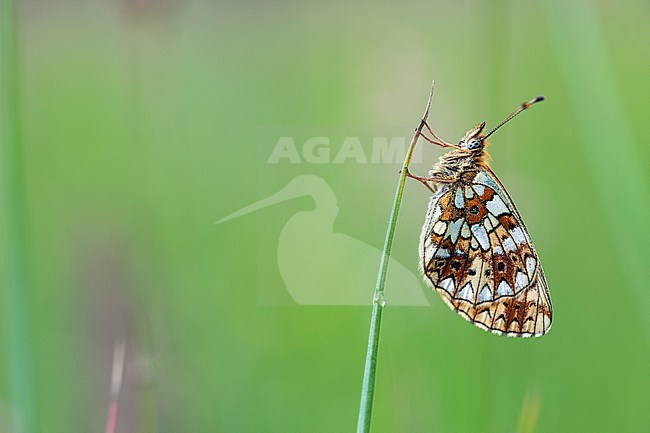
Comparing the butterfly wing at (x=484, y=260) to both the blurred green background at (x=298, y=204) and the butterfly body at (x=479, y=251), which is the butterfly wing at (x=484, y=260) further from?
the blurred green background at (x=298, y=204)

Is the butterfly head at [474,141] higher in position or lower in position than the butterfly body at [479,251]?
higher

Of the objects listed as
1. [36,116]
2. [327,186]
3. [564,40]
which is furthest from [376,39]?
[564,40]

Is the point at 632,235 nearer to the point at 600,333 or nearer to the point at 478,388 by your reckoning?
the point at 478,388

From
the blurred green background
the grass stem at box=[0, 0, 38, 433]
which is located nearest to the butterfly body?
the blurred green background

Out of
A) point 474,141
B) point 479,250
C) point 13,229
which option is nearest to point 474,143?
point 474,141

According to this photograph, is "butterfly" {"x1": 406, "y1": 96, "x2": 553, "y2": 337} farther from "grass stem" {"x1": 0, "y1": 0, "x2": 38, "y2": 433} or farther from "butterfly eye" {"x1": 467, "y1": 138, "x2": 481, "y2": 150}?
A: "grass stem" {"x1": 0, "y1": 0, "x2": 38, "y2": 433}

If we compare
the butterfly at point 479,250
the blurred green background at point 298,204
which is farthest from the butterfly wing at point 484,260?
the blurred green background at point 298,204

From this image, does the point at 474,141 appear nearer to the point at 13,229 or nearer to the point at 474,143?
the point at 474,143

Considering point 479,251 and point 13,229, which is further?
point 479,251
